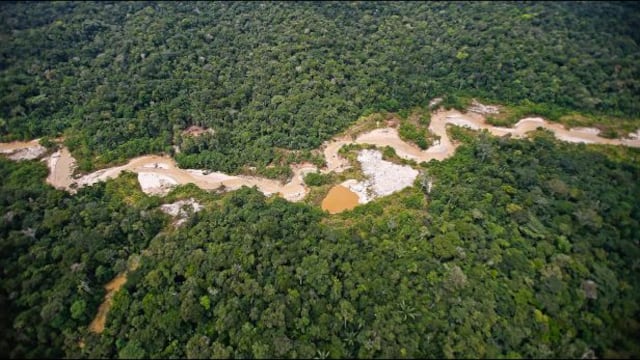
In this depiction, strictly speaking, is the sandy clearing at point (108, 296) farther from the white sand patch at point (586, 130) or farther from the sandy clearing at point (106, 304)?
the white sand patch at point (586, 130)

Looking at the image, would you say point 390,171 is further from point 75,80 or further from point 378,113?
point 75,80

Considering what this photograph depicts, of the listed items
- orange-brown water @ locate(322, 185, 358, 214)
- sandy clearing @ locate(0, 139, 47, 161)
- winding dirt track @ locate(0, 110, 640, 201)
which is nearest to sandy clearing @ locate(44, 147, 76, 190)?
winding dirt track @ locate(0, 110, 640, 201)

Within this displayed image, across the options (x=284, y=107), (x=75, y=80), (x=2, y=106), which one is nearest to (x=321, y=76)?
(x=284, y=107)

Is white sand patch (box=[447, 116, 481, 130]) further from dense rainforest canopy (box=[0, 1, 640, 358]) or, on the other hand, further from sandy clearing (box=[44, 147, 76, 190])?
sandy clearing (box=[44, 147, 76, 190])

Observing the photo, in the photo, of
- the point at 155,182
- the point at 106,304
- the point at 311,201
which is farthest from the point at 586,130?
the point at 106,304

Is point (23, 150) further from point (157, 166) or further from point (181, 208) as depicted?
point (181, 208)

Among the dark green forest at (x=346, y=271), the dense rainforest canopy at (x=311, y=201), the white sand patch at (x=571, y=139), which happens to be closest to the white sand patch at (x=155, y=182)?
the dense rainforest canopy at (x=311, y=201)
